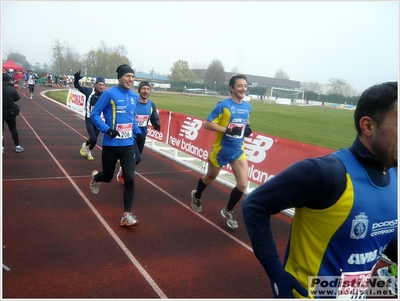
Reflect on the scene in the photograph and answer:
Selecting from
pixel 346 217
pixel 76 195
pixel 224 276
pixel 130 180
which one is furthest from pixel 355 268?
pixel 76 195

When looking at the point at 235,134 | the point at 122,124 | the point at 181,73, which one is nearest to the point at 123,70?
the point at 122,124

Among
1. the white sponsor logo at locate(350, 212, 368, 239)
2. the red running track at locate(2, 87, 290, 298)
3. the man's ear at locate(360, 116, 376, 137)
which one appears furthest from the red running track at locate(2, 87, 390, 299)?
the man's ear at locate(360, 116, 376, 137)

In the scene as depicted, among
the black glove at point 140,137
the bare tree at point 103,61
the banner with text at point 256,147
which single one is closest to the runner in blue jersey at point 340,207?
the banner with text at point 256,147

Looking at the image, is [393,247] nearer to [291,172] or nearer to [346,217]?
[346,217]

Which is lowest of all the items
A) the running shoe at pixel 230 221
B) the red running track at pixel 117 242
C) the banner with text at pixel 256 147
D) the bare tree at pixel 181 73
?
the red running track at pixel 117 242

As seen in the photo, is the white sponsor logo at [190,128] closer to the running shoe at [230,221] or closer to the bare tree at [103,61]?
the running shoe at [230,221]

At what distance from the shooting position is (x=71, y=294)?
10.6 ft

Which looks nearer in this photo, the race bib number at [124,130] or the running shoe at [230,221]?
the race bib number at [124,130]

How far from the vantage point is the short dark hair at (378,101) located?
1384 mm

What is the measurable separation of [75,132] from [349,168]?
1362 centimetres

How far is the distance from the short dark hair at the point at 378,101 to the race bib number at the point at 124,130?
3695mm

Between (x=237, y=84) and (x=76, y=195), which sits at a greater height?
(x=237, y=84)

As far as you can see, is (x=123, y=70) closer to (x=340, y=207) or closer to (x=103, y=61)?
(x=340, y=207)

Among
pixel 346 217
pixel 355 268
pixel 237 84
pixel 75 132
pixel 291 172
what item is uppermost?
pixel 237 84
